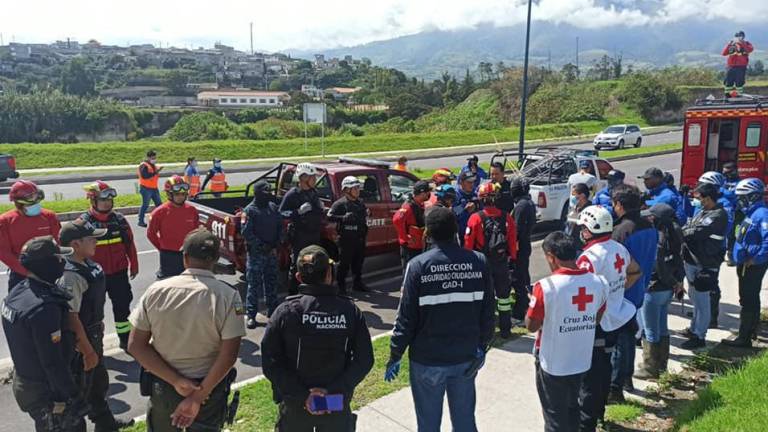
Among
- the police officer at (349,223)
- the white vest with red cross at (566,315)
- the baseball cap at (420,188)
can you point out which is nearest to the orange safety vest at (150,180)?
the police officer at (349,223)

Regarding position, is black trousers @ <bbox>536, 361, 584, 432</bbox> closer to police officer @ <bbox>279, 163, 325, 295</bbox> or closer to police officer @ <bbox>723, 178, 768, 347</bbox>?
police officer @ <bbox>723, 178, 768, 347</bbox>

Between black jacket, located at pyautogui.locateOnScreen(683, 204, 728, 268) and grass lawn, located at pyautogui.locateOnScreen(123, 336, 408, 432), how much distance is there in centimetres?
330

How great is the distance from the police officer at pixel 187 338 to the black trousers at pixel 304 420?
1.37 feet

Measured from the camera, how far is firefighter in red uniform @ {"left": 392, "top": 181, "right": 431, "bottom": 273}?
7.28 m

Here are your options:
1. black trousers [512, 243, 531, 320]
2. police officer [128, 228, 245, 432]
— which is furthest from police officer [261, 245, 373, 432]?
black trousers [512, 243, 531, 320]

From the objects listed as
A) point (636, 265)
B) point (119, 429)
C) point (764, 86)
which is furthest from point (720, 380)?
point (764, 86)

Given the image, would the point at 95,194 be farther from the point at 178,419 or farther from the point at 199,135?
the point at 199,135

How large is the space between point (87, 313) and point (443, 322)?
2.63 metres

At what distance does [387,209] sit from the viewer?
949 cm

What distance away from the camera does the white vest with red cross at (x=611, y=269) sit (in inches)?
182

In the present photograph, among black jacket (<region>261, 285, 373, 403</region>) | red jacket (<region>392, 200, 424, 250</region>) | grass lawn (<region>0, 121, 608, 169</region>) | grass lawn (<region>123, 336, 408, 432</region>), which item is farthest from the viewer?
grass lawn (<region>0, 121, 608, 169</region>)

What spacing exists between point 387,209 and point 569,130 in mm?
37758

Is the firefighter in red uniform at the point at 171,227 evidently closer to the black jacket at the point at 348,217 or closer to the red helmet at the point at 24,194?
the red helmet at the point at 24,194

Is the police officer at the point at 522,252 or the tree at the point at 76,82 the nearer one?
the police officer at the point at 522,252
